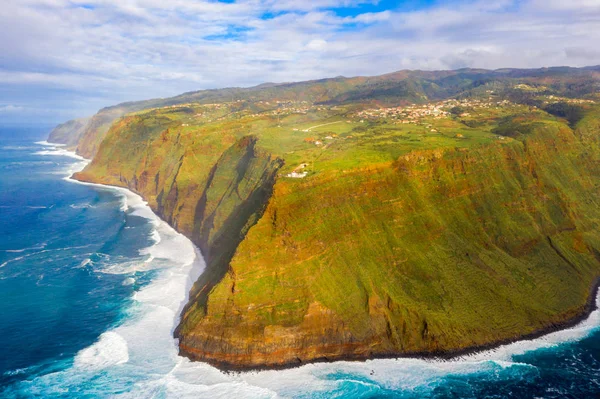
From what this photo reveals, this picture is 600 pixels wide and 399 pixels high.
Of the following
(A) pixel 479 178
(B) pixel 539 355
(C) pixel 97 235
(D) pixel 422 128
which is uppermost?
(D) pixel 422 128

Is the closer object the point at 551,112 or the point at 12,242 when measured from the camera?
the point at 12,242

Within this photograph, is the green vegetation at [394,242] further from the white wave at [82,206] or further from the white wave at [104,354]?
the white wave at [82,206]

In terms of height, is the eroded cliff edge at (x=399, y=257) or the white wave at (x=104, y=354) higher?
the eroded cliff edge at (x=399, y=257)

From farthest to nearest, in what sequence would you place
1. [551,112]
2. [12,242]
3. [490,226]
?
[551,112] < [12,242] < [490,226]

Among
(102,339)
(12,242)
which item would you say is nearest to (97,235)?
Result: (12,242)

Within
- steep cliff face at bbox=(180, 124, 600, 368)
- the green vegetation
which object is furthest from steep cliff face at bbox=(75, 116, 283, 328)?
steep cliff face at bbox=(180, 124, 600, 368)

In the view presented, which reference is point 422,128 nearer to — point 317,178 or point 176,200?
point 317,178

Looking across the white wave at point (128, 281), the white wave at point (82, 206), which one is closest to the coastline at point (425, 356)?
the white wave at point (128, 281)

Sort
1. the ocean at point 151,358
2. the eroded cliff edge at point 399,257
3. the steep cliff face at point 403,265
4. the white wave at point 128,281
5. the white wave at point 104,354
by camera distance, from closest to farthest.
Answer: the ocean at point 151,358 < the white wave at point 104,354 < the steep cliff face at point 403,265 < the eroded cliff edge at point 399,257 < the white wave at point 128,281
